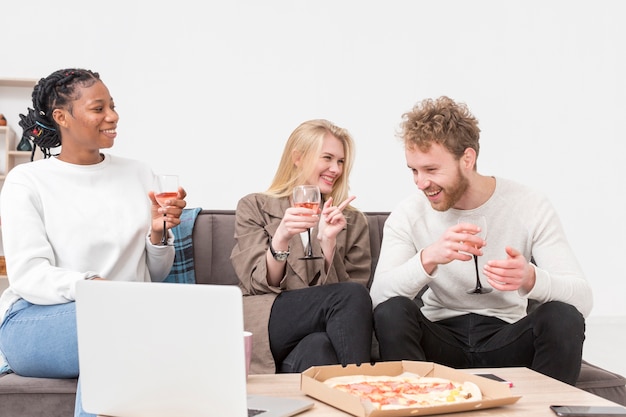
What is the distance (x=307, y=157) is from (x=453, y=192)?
1.88 feet

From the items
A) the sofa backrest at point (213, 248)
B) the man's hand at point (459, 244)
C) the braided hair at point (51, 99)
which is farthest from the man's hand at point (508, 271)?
the braided hair at point (51, 99)

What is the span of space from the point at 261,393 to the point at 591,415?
0.67 m

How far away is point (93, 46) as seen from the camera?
5.84m

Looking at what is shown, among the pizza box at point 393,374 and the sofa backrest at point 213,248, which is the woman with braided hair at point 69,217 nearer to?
the sofa backrest at point 213,248

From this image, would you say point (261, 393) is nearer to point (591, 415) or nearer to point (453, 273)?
point (591, 415)

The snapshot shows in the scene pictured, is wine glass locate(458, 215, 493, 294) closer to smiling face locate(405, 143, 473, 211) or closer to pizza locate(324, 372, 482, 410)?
smiling face locate(405, 143, 473, 211)

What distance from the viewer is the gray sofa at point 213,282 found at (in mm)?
2049

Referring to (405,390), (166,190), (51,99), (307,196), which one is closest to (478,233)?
(307,196)

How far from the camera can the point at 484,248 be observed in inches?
97.9

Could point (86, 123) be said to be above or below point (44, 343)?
above

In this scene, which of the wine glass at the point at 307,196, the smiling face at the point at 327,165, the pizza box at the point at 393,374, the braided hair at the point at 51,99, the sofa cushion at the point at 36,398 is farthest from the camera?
the smiling face at the point at 327,165

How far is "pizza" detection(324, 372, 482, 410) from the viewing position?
4.69ft

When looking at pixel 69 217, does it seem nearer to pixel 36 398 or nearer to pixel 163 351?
pixel 36 398

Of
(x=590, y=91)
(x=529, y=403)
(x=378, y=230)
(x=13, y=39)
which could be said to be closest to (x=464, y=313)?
(x=378, y=230)
